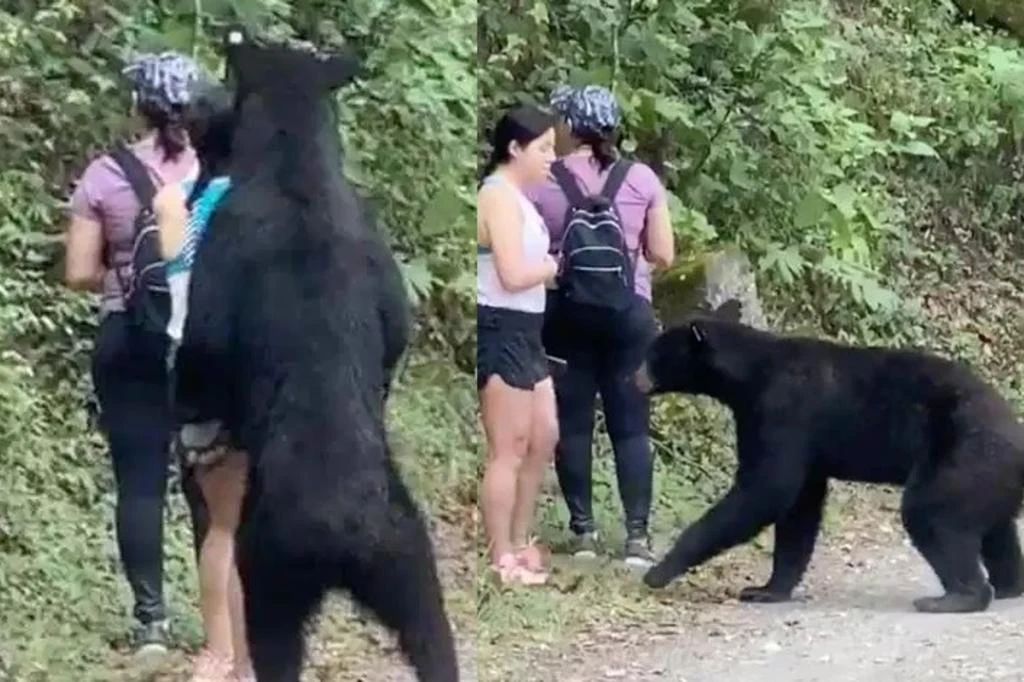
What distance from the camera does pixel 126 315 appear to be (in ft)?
14.2

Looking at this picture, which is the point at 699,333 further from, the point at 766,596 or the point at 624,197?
the point at 766,596

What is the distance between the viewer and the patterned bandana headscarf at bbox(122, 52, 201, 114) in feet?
14.1

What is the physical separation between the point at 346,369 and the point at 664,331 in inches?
118

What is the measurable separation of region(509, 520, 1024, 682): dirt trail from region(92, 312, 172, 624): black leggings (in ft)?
5.80

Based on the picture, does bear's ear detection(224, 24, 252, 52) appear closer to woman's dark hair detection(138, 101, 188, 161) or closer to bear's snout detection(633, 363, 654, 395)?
woman's dark hair detection(138, 101, 188, 161)

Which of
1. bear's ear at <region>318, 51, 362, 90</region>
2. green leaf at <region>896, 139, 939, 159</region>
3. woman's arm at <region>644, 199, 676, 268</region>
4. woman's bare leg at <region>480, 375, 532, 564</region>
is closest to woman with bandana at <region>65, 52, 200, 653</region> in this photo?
bear's ear at <region>318, 51, 362, 90</region>

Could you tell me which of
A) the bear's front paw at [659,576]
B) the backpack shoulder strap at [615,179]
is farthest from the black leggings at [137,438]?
the bear's front paw at [659,576]

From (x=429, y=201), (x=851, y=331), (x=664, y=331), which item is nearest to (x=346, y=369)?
(x=429, y=201)

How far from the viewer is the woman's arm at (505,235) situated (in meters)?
5.31

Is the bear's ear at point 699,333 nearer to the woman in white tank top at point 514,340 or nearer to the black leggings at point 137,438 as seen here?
the woman in white tank top at point 514,340

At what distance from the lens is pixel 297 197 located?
14.0 feet

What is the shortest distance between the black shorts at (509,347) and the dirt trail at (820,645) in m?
0.92

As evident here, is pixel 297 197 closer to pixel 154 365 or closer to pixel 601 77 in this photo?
pixel 154 365

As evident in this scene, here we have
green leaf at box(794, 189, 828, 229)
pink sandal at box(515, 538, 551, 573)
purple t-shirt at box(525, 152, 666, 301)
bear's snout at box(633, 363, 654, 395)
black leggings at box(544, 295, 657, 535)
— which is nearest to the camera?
purple t-shirt at box(525, 152, 666, 301)
